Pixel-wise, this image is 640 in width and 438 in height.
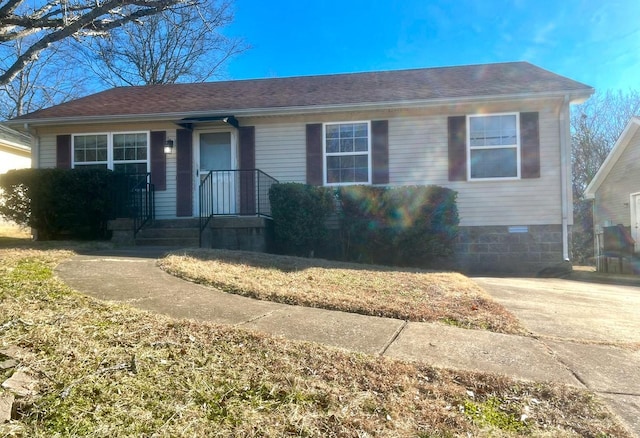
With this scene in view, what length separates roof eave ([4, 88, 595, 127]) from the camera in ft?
31.0

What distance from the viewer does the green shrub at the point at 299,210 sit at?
8930 mm

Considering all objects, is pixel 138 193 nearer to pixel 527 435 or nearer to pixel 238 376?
pixel 238 376

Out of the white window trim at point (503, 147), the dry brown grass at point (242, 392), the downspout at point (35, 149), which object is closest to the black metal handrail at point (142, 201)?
the downspout at point (35, 149)

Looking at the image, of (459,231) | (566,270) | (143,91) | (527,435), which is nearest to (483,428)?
(527,435)

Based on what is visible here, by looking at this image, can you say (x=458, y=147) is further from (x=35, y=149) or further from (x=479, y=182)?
(x=35, y=149)

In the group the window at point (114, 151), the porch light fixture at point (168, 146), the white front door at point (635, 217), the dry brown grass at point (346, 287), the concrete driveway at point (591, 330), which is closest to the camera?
the concrete driveway at point (591, 330)

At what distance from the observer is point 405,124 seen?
33.9ft

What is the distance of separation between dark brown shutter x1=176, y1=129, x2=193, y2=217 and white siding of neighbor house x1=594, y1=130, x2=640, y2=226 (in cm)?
1570

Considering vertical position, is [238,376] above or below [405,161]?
below

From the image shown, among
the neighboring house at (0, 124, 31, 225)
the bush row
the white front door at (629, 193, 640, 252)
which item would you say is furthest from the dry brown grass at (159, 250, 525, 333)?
the neighboring house at (0, 124, 31, 225)

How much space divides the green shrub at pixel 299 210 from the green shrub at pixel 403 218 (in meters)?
0.44

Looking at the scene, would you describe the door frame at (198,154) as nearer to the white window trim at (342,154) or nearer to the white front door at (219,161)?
the white front door at (219,161)

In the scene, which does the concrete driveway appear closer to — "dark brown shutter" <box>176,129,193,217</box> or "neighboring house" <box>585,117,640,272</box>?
"dark brown shutter" <box>176,129,193,217</box>

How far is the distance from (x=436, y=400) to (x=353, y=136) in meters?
8.41
